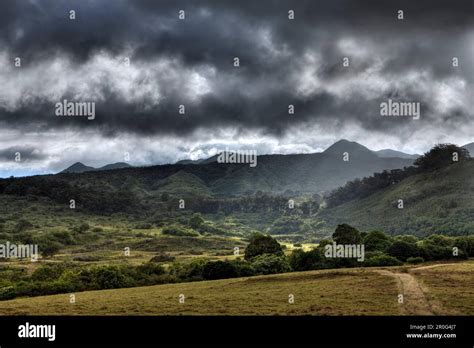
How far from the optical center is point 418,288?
5650 cm

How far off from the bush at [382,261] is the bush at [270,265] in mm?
13839

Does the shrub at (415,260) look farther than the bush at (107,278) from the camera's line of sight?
Yes

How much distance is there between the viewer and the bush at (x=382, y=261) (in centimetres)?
8062

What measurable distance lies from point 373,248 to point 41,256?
320 ft

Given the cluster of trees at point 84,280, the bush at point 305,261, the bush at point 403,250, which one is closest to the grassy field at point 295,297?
the cluster of trees at point 84,280

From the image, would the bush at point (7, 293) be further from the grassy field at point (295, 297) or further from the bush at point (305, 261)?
the bush at point (305, 261)

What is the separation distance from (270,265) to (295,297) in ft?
92.0

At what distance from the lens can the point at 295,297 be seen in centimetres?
5466

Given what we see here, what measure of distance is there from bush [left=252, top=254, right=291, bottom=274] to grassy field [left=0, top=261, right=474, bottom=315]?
9.53 m

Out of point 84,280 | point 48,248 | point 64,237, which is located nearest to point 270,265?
point 84,280

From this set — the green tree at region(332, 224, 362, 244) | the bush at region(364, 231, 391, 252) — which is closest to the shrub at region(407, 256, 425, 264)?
the bush at region(364, 231, 391, 252)

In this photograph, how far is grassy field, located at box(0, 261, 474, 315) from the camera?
47.8m

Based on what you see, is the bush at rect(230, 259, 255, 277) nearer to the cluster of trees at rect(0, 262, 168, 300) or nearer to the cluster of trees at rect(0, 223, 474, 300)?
the cluster of trees at rect(0, 223, 474, 300)
